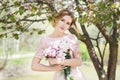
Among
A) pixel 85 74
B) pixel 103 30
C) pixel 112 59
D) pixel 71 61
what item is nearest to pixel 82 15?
pixel 103 30

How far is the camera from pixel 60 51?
6.53 feet

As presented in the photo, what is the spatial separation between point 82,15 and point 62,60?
74 cm

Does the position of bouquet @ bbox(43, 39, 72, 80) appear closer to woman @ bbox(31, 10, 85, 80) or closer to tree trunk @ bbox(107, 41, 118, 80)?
woman @ bbox(31, 10, 85, 80)

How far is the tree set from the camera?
8.68ft

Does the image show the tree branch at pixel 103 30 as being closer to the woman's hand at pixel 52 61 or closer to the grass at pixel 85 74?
the woman's hand at pixel 52 61

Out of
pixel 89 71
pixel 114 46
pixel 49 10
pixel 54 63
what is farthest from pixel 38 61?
pixel 89 71

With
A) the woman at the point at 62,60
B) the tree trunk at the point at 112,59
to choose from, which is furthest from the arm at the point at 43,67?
the tree trunk at the point at 112,59

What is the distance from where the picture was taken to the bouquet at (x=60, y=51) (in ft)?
6.48

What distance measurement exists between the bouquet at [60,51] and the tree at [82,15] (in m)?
0.59

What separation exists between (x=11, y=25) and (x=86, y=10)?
33.1 inches

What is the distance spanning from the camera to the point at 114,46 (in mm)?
3232

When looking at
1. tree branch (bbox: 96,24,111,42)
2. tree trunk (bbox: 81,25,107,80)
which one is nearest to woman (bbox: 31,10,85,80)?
tree branch (bbox: 96,24,111,42)

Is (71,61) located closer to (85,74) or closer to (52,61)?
(52,61)

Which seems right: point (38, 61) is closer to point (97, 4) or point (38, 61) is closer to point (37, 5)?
point (97, 4)
